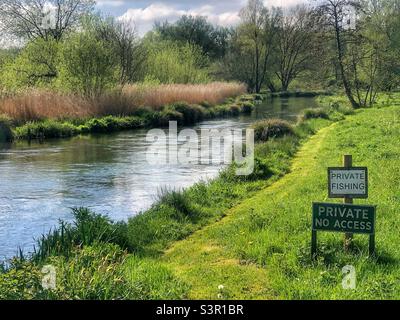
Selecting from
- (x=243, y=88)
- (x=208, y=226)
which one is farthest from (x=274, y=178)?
(x=243, y=88)

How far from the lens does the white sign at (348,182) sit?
20.1ft

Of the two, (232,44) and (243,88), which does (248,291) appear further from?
(232,44)

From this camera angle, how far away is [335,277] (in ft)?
17.7

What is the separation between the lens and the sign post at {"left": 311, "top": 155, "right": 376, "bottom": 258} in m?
5.85

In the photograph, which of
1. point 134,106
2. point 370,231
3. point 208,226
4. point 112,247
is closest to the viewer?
point 370,231

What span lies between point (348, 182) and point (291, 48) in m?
66.0

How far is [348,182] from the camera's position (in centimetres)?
616

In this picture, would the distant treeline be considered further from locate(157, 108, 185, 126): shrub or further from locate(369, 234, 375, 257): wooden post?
locate(369, 234, 375, 257): wooden post

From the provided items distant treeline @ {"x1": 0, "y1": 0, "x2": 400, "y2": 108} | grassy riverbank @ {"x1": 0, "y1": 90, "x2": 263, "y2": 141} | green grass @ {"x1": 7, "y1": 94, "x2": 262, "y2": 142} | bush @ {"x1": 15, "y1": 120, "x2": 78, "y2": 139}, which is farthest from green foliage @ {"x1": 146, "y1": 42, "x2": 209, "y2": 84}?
bush @ {"x1": 15, "y1": 120, "x2": 78, "y2": 139}

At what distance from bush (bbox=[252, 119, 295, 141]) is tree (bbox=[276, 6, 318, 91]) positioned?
45.4 meters

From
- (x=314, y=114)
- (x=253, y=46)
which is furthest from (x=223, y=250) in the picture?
(x=253, y=46)

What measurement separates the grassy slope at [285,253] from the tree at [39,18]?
125 ft

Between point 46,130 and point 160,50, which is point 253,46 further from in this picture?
point 46,130

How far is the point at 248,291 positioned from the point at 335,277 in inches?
37.9
